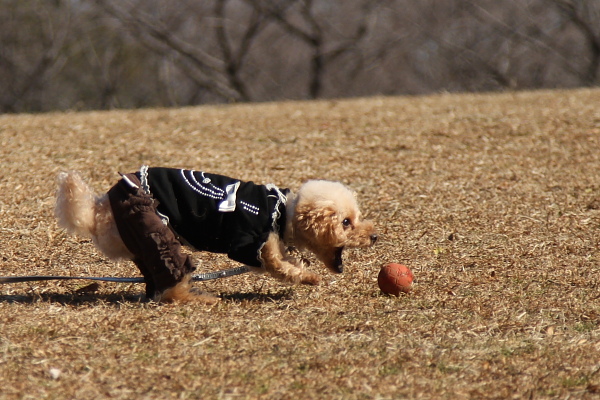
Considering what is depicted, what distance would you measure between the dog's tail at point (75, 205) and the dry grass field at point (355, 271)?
48cm

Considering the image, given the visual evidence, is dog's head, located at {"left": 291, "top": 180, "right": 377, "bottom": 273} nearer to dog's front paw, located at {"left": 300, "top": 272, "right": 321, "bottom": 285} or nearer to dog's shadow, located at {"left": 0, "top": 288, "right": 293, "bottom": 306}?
dog's front paw, located at {"left": 300, "top": 272, "right": 321, "bottom": 285}

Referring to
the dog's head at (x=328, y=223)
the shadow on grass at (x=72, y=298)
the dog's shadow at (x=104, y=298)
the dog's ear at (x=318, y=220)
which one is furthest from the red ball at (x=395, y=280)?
the shadow on grass at (x=72, y=298)

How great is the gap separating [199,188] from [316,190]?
69 centimetres

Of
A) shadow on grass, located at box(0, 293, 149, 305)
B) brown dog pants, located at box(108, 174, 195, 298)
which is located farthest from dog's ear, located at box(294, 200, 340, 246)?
shadow on grass, located at box(0, 293, 149, 305)

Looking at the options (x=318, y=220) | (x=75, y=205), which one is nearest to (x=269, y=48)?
(x=318, y=220)

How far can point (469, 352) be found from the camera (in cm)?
372

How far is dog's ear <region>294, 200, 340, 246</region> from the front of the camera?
4484 millimetres

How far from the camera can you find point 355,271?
17.6ft

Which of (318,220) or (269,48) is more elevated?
(318,220)

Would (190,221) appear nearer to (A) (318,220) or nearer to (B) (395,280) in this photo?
(A) (318,220)

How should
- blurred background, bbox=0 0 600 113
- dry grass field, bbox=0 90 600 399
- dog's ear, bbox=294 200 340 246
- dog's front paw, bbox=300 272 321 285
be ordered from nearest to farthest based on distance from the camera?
dry grass field, bbox=0 90 600 399 → dog's ear, bbox=294 200 340 246 → dog's front paw, bbox=300 272 321 285 → blurred background, bbox=0 0 600 113

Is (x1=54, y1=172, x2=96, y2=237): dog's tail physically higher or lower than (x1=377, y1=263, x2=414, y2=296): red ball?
higher

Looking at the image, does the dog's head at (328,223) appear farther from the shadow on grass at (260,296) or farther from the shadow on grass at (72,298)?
the shadow on grass at (72,298)

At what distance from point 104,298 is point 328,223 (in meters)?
1.46
